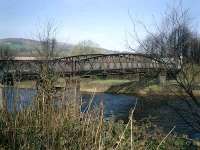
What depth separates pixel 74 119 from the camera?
6.41 meters

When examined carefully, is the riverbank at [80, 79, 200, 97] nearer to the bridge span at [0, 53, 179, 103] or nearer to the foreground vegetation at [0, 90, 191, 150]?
the bridge span at [0, 53, 179, 103]

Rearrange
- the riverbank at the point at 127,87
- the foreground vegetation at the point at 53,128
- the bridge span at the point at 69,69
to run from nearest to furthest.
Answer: the foreground vegetation at the point at 53,128, the bridge span at the point at 69,69, the riverbank at the point at 127,87

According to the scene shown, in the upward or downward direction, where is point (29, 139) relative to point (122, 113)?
upward

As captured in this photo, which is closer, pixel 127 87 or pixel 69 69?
pixel 69 69

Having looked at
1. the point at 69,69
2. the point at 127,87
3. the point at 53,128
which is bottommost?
the point at 127,87

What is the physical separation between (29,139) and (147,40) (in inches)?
259

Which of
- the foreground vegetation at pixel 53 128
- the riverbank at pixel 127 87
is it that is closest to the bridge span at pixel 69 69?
the foreground vegetation at pixel 53 128

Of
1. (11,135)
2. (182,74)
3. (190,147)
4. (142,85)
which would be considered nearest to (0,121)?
(11,135)

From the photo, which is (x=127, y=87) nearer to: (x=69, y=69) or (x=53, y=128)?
(x=69, y=69)

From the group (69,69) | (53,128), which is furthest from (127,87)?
(53,128)

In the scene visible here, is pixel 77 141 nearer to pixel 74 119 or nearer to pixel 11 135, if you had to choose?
pixel 74 119

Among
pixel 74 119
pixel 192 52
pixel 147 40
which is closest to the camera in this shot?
pixel 74 119

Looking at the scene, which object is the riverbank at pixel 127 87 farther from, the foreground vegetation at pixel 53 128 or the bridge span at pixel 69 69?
the foreground vegetation at pixel 53 128

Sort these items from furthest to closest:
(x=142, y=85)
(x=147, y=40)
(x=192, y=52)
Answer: (x=142, y=85)
(x=192, y=52)
(x=147, y=40)
